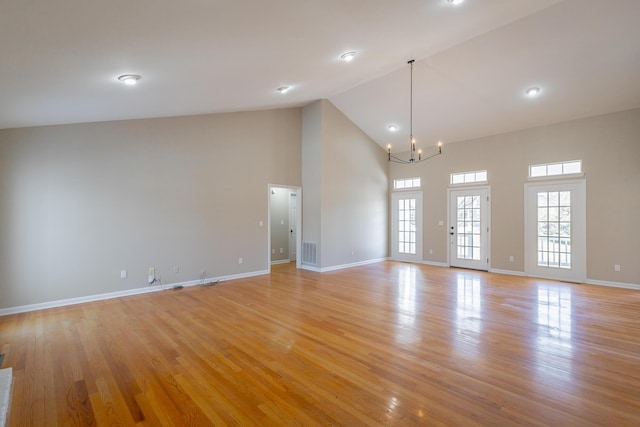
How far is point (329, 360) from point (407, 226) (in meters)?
6.39

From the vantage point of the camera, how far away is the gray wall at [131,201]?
4.26 metres

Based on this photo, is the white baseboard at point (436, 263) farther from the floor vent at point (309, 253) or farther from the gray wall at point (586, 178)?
the floor vent at point (309, 253)

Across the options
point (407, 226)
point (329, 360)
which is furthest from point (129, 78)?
point (407, 226)

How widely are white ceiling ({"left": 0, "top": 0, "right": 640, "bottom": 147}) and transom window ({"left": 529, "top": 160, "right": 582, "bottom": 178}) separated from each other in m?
0.90

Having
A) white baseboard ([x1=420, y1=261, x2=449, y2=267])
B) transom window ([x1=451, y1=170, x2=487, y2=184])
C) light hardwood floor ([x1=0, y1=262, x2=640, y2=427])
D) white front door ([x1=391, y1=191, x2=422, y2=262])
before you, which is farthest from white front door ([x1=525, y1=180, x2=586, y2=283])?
white front door ([x1=391, y1=191, x2=422, y2=262])

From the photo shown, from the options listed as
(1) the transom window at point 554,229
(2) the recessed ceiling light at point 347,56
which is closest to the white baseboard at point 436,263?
(1) the transom window at point 554,229

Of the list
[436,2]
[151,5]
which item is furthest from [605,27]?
[151,5]

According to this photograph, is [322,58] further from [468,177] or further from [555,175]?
[555,175]

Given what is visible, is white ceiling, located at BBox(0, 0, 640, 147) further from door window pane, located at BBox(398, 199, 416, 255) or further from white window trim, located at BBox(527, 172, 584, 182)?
door window pane, located at BBox(398, 199, 416, 255)

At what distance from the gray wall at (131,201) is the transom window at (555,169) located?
557 cm

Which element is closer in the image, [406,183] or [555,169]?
[555,169]

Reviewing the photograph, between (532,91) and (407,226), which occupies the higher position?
(532,91)

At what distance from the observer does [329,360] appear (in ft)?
9.14

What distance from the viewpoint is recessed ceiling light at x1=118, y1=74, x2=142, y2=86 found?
123 inches
